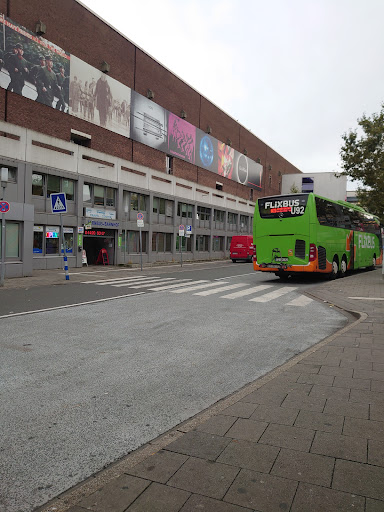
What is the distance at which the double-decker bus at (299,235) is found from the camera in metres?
16.5

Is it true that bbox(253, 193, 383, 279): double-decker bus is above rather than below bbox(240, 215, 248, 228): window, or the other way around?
below

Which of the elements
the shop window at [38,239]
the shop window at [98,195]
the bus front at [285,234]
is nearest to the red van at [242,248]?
the shop window at [98,195]

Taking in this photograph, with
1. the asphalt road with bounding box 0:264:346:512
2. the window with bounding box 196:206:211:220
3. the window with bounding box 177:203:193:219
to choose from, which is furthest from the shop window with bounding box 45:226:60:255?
the window with bounding box 196:206:211:220

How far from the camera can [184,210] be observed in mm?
39812

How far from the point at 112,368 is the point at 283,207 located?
13301 millimetres

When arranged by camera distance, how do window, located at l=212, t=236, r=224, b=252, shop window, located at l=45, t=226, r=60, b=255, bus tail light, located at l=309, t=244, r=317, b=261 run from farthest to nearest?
1. window, located at l=212, t=236, r=224, b=252
2. shop window, located at l=45, t=226, r=60, b=255
3. bus tail light, located at l=309, t=244, r=317, b=261

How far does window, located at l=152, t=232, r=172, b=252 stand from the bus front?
1779 cm

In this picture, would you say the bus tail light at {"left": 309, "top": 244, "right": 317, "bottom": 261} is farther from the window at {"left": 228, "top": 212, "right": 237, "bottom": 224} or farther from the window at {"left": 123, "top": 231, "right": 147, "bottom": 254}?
the window at {"left": 228, "top": 212, "right": 237, "bottom": 224}

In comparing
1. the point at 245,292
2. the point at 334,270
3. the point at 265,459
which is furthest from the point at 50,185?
the point at 265,459

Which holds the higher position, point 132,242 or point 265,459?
point 132,242

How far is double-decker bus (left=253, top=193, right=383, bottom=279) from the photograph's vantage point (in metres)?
16.5

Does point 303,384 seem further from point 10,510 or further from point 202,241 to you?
point 202,241

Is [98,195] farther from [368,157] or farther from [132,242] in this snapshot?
[368,157]

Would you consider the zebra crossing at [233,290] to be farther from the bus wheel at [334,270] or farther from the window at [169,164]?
the window at [169,164]
